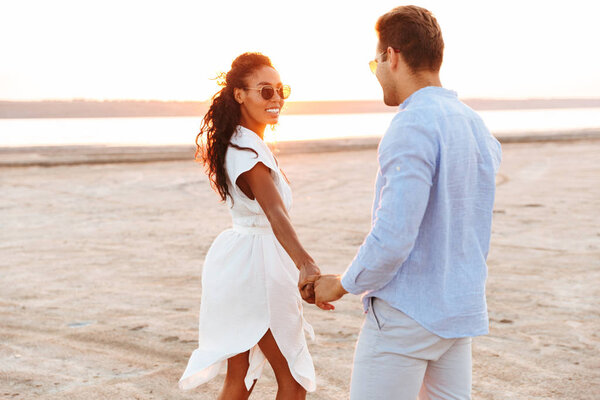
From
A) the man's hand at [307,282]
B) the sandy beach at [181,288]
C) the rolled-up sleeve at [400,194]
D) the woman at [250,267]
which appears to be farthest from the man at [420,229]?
the sandy beach at [181,288]

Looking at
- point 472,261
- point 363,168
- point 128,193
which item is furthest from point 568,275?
point 363,168

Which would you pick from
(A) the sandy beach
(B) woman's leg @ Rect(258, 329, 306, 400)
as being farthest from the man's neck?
(A) the sandy beach

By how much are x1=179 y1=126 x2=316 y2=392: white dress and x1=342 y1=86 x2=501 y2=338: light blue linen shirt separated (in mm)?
734

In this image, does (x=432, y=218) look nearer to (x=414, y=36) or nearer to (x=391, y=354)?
(x=391, y=354)

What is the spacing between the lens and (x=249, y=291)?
9.45ft

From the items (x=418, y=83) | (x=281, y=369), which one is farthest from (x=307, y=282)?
(x=418, y=83)

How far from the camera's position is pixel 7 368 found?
4.43 m

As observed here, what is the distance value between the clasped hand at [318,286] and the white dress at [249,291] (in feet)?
0.69

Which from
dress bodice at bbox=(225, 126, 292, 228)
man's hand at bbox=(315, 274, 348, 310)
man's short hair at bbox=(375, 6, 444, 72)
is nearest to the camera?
man's short hair at bbox=(375, 6, 444, 72)

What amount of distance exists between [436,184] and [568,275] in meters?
5.03

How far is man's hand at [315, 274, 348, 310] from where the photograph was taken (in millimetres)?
2338

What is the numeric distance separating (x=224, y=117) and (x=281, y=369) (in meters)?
1.12

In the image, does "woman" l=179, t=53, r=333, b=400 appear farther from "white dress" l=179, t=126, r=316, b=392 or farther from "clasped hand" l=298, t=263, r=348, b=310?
"clasped hand" l=298, t=263, r=348, b=310

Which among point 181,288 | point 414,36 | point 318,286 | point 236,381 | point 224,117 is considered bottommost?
point 181,288
